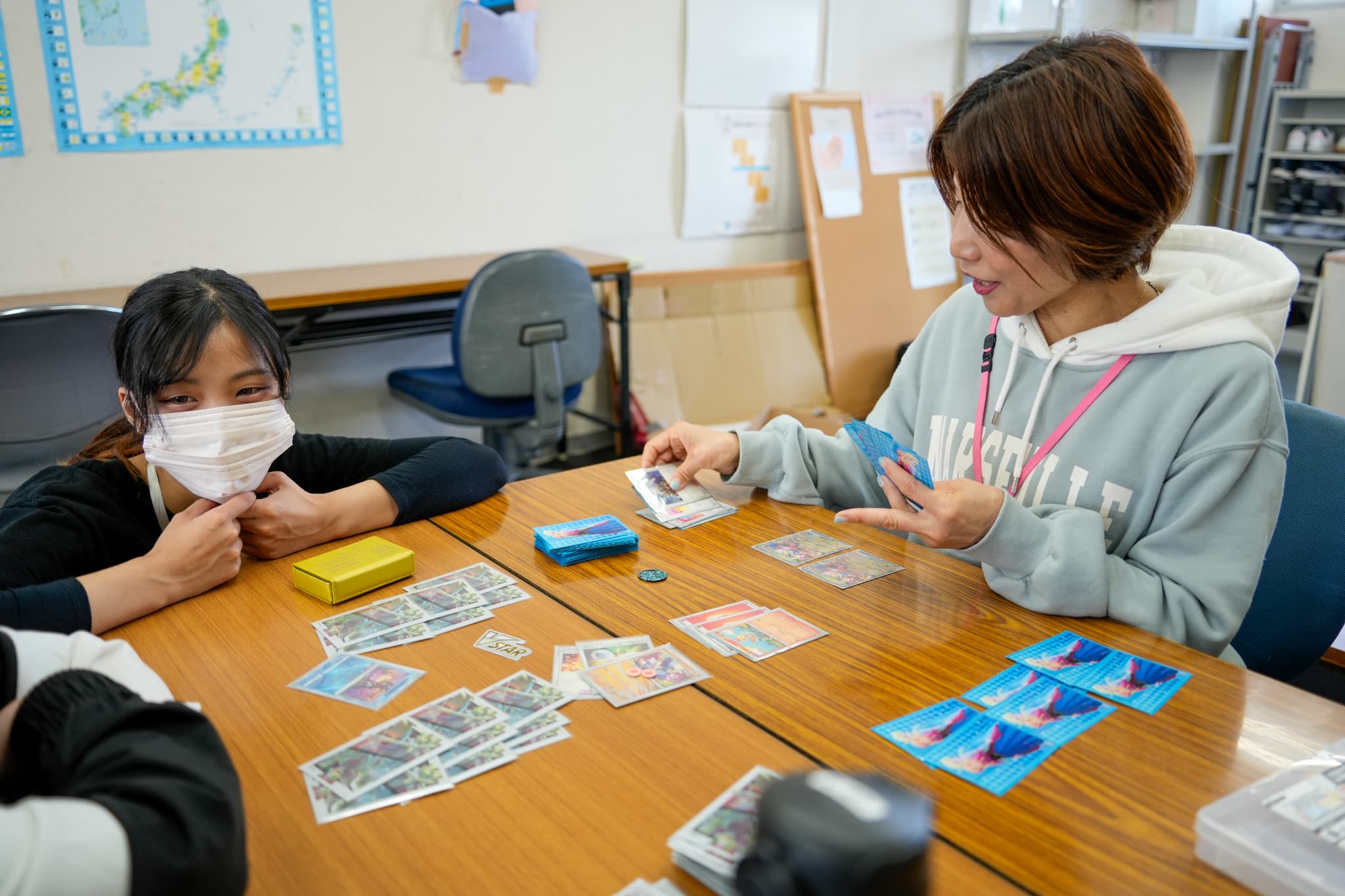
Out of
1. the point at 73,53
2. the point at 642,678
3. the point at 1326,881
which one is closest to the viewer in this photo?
the point at 1326,881

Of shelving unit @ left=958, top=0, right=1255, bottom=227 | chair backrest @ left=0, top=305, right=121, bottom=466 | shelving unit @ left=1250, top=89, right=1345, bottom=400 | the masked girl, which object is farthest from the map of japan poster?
shelving unit @ left=1250, top=89, right=1345, bottom=400

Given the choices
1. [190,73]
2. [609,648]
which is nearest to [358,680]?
[609,648]

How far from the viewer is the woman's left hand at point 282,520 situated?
125 cm

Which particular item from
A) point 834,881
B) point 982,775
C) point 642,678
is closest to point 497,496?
point 642,678

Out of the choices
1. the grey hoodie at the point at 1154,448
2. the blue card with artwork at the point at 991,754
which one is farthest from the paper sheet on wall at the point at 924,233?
the blue card with artwork at the point at 991,754

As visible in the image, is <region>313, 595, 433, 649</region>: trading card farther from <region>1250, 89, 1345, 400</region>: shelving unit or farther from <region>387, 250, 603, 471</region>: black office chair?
<region>1250, 89, 1345, 400</region>: shelving unit

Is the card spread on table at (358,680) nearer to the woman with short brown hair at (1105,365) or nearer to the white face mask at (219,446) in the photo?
the white face mask at (219,446)

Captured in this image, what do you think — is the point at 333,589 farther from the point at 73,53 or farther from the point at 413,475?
the point at 73,53

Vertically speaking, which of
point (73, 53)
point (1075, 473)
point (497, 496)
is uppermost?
point (73, 53)

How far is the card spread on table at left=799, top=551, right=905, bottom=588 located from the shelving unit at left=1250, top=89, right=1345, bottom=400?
Result: 4.78 meters

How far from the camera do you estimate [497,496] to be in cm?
152

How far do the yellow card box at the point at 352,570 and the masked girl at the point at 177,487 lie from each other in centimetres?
10

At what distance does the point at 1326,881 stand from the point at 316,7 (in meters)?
3.23

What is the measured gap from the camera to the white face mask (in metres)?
1.17
